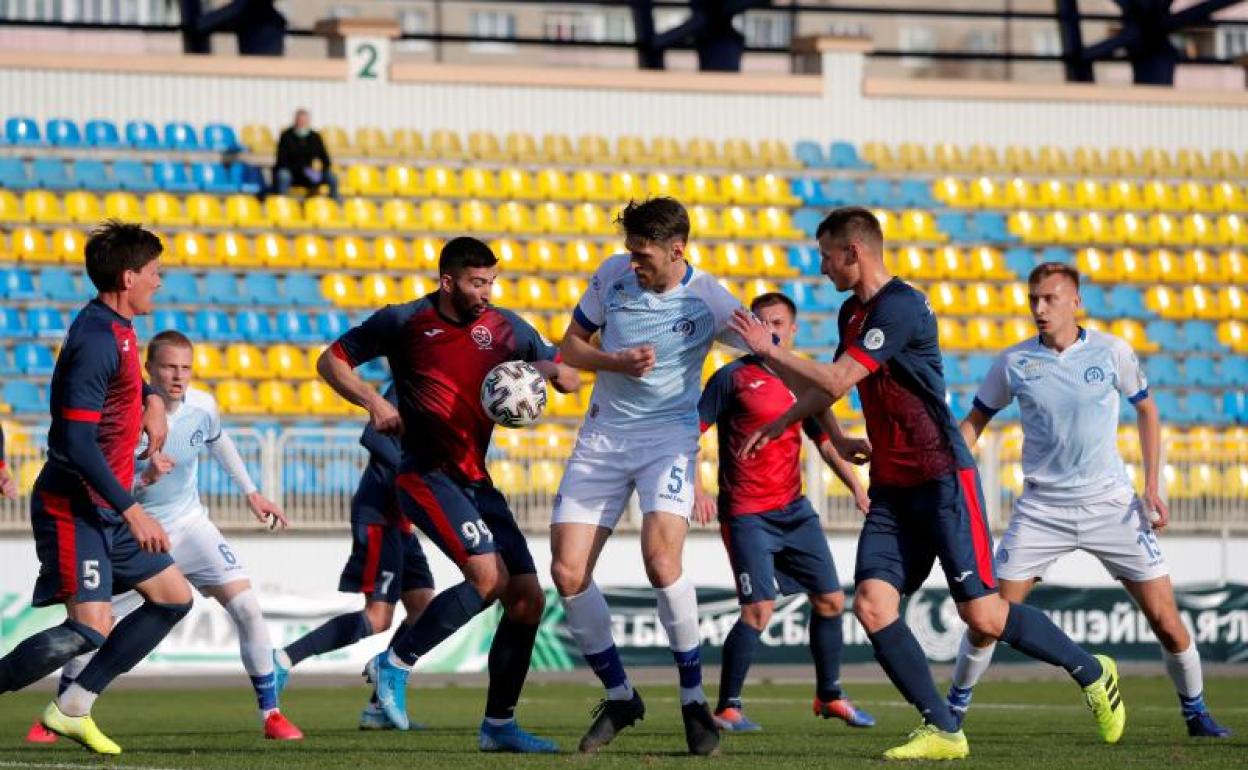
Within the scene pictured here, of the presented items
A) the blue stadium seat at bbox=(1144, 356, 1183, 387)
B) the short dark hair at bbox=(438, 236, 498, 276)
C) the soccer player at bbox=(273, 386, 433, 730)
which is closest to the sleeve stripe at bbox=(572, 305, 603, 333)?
the short dark hair at bbox=(438, 236, 498, 276)

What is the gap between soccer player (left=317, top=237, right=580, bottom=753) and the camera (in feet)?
31.4

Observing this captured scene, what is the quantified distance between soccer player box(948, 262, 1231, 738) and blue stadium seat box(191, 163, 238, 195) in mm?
15791

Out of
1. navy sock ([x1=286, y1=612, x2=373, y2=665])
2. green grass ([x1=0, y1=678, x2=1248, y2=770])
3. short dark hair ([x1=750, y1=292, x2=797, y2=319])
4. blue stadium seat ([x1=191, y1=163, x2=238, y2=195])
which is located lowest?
green grass ([x1=0, y1=678, x2=1248, y2=770])

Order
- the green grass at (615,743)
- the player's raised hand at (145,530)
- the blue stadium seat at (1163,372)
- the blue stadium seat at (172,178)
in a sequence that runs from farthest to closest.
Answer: the blue stadium seat at (1163,372), the blue stadium seat at (172,178), the green grass at (615,743), the player's raised hand at (145,530)

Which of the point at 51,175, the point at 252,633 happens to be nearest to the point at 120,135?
the point at 51,175

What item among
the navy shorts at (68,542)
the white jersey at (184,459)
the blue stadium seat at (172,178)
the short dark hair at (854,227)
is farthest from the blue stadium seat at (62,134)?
the short dark hair at (854,227)

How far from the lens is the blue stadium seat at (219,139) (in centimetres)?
2545

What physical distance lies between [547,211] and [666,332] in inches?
657

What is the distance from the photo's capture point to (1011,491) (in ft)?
65.9

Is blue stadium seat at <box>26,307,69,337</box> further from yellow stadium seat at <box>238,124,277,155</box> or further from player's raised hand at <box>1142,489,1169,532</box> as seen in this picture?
player's raised hand at <box>1142,489,1169,532</box>

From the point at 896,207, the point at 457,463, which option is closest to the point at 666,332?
the point at 457,463

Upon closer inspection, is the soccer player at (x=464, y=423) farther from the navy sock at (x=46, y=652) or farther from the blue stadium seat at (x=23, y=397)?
the blue stadium seat at (x=23, y=397)

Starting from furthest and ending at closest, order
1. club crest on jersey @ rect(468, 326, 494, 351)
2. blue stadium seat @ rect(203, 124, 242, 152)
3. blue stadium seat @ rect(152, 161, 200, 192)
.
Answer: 1. blue stadium seat @ rect(203, 124, 242, 152)
2. blue stadium seat @ rect(152, 161, 200, 192)
3. club crest on jersey @ rect(468, 326, 494, 351)

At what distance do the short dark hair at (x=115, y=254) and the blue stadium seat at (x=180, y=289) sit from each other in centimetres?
1467
